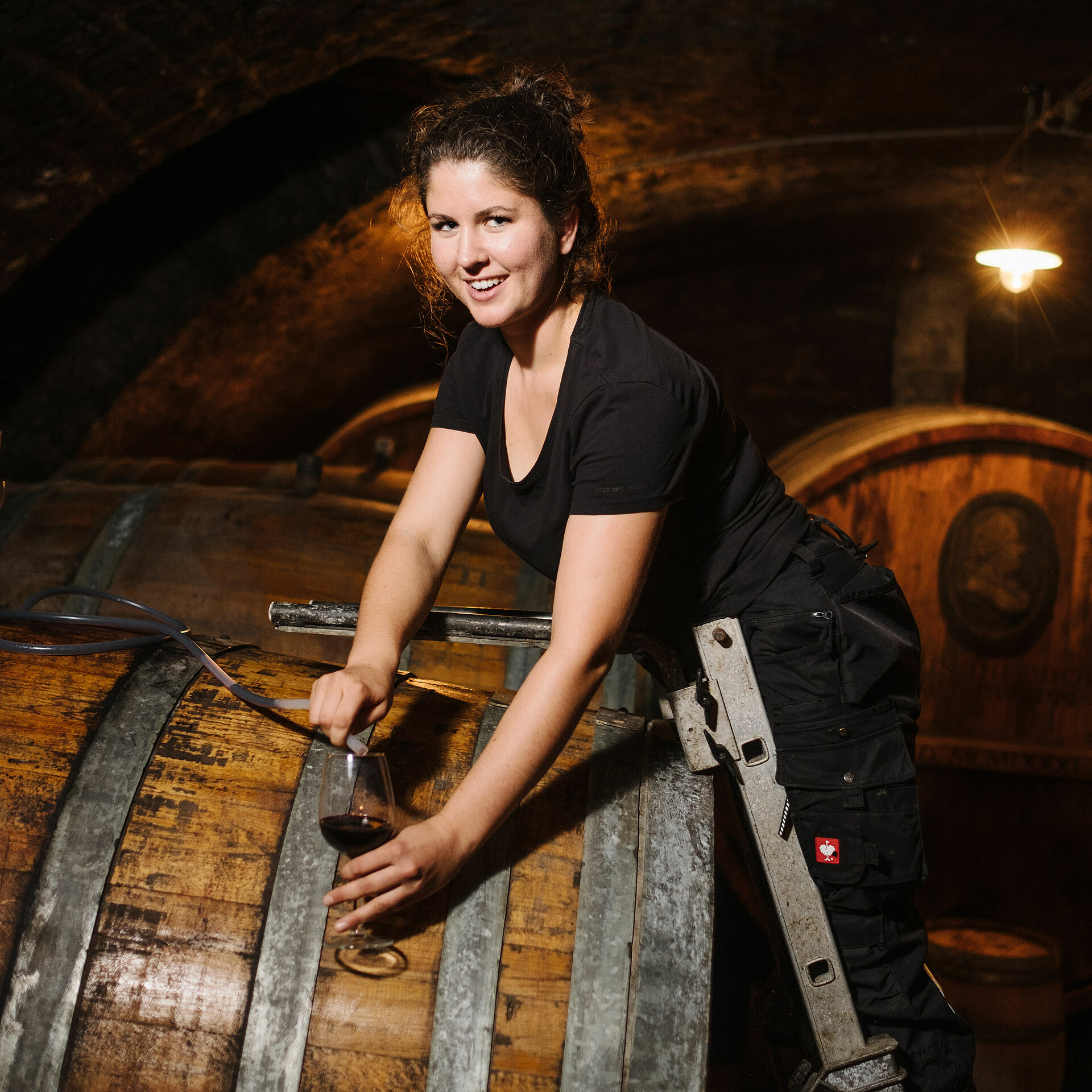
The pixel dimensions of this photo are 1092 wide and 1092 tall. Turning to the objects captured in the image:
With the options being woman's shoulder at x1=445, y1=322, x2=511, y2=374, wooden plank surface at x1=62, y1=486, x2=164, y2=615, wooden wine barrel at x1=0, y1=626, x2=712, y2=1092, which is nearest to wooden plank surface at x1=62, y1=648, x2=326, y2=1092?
wooden wine barrel at x1=0, y1=626, x2=712, y2=1092

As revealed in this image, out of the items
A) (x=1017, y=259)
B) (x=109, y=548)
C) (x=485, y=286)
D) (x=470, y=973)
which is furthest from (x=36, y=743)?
(x=1017, y=259)

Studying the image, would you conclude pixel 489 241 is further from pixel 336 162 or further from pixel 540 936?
pixel 336 162

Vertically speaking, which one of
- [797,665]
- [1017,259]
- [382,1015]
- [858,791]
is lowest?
[382,1015]

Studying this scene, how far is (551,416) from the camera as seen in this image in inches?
59.2

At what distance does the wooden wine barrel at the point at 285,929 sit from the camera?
1.28m

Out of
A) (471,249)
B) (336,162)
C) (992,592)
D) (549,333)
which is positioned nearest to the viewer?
(471,249)

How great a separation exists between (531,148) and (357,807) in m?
0.97

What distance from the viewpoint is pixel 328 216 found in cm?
455

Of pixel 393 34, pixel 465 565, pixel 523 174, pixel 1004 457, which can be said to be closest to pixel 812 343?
pixel 1004 457

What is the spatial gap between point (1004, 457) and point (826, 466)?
0.71m

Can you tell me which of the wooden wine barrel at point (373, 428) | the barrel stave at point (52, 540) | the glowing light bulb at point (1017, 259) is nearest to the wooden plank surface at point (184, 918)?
the barrel stave at point (52, 540)

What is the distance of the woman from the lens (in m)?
1.33

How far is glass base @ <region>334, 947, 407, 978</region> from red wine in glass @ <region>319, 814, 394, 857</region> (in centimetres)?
14

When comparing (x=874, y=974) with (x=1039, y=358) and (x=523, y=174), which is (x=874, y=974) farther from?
(x=1039, y=358)
